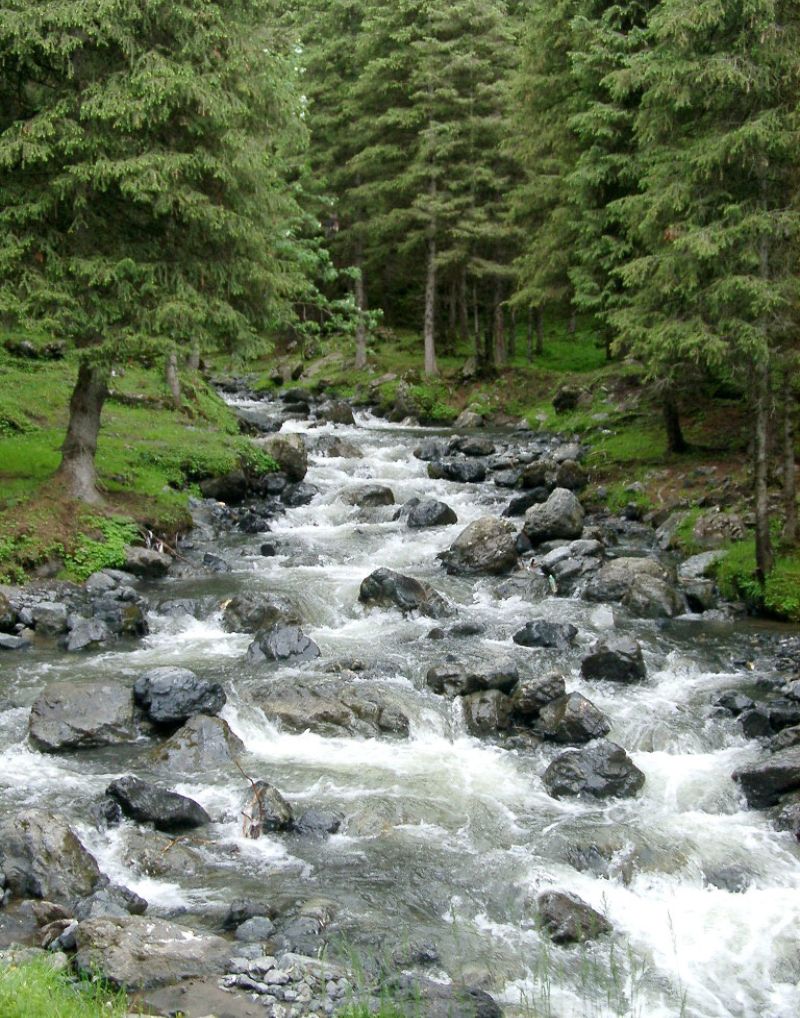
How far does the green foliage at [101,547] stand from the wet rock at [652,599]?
9562 mm

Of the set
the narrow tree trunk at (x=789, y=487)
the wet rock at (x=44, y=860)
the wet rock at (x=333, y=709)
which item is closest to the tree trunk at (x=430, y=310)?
the narrow tree trunk at (x=789, y=487)

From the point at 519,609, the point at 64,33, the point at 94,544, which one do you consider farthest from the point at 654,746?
the point at 64,33

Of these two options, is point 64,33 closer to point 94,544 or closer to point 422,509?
point 94,544

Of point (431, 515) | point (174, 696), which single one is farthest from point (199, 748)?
point (431, 515)

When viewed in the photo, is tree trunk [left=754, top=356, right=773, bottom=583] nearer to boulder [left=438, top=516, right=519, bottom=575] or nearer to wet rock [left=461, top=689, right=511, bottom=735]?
boulder [left=438, top=516, right=519, bottom=575]

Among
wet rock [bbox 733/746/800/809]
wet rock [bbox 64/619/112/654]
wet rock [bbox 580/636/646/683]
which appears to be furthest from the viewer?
wet rock [bbox 64/619/112/654]

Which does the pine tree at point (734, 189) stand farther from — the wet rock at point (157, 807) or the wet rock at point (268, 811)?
the wet rock at point (157, 807)

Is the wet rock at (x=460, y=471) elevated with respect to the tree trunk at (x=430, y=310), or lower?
lower

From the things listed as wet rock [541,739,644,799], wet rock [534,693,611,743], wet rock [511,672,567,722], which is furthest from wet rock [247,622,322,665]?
wet rock [541,739,644,799]

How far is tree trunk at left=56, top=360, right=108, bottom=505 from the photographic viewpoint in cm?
1998

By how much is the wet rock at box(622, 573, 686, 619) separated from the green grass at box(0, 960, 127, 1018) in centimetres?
1269

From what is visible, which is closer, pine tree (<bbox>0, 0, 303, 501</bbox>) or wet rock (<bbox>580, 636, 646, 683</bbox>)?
wet rock (<bbox>580, 636, 646, 683</bbox>)

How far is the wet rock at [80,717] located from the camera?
12.0 meters

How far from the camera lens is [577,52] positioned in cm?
2820
